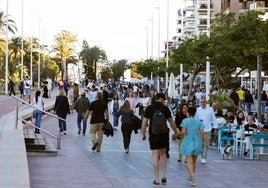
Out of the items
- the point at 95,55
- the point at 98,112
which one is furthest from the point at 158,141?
the point at 95,55

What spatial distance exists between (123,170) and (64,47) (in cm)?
11988

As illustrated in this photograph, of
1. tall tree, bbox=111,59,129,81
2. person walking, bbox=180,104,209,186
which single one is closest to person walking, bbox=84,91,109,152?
person walking, bbox=180,104,209,186

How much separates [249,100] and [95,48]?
84.3 metres

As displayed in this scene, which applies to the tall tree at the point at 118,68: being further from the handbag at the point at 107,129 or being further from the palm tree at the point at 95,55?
the handbag at the point at 107,129

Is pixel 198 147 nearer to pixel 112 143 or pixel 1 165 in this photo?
pixel 1 165

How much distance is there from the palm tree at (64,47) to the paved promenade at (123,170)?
111432mm

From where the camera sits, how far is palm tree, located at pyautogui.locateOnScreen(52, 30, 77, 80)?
437ft

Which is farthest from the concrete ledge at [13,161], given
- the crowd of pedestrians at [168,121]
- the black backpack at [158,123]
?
the black backpack at [158,123]

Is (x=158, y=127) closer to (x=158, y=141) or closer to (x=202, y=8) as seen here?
Result: (x=158, y=141)

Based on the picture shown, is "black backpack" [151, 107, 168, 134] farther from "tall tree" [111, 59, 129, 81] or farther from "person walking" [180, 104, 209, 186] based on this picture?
"tall tree" [111, 59, 129, 81]

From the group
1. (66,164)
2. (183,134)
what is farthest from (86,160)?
(183,134)

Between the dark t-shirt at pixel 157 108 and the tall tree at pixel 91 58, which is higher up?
the tall tree at pixel 91 58

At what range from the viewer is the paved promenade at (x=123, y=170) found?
14.2 meters

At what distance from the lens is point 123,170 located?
16.5 meters
